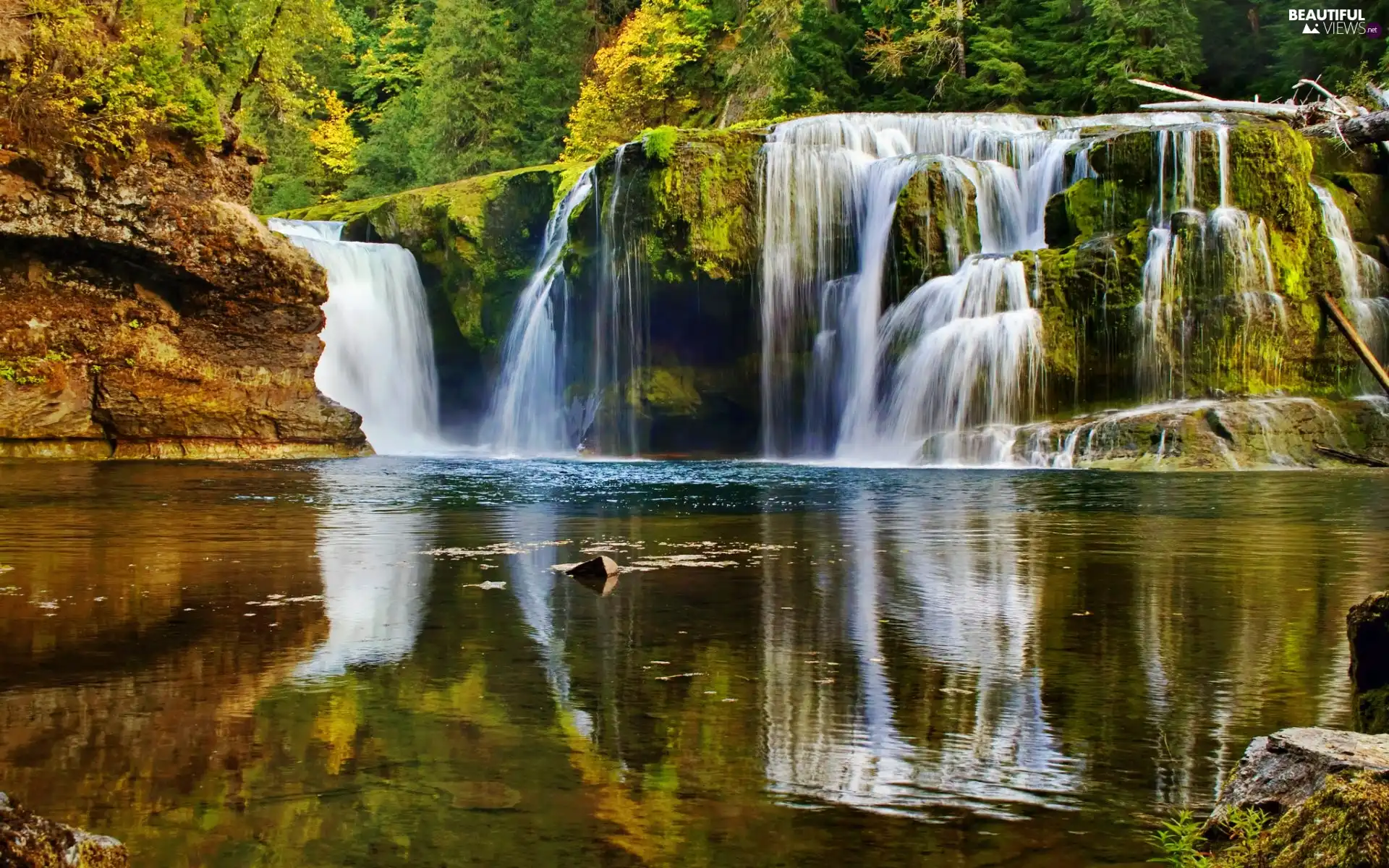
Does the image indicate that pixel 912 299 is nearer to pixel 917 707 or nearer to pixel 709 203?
pixel 709 203

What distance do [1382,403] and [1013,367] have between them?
→ 249 inches

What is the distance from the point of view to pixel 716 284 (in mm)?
28844

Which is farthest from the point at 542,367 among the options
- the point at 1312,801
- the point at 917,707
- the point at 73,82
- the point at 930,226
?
the point at 1312,801

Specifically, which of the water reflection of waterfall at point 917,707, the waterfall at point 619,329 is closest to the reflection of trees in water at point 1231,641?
the water reflection of waterfall at point 917,707

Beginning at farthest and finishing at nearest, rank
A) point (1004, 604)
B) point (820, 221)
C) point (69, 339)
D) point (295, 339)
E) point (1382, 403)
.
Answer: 1. point (820, 221)
2. point (295, 339)
3. point (69, 339)
4. point (1382, 403)
5. point (1004, 604)

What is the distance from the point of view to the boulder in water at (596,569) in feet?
24.4

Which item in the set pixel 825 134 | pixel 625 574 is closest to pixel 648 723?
pixel 625 574

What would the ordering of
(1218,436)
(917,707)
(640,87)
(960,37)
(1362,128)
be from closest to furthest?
(917,707)
(1218,436)
(1362,128)
(960,37)
(640,87)

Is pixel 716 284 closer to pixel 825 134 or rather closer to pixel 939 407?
pixel 825 134

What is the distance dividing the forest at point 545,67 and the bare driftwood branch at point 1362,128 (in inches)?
398

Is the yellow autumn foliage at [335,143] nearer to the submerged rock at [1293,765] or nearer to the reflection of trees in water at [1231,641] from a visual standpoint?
the reflection of trees in water at [1231,641]

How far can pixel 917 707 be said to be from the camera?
4.18m

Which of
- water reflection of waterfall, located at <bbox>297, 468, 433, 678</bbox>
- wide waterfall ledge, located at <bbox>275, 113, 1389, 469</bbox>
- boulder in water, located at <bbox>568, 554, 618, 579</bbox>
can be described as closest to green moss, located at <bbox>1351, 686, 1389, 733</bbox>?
water reflection of waterfall, located at <bbox>297, 468, 433, 678</bbox>

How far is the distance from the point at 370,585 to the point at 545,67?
5100 cm
